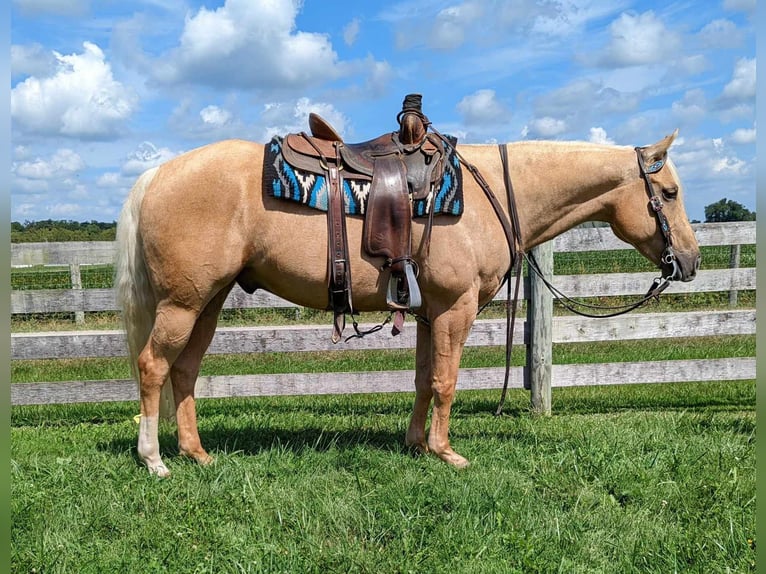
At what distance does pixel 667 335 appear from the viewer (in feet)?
19.6

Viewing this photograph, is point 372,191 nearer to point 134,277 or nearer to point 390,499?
point 134,277

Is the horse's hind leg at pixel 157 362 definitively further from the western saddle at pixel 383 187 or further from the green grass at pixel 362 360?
the green grass at pixel 362 360

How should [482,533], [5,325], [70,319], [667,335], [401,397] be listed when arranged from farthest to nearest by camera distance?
1. [70,319]
2. [401,397]
3. [667,335]
4. [482,533]
5. [5,325]

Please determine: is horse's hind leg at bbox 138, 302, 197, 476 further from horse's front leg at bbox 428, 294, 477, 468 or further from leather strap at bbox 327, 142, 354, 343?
horse's front leg at bbox 428, 294, 477, 468

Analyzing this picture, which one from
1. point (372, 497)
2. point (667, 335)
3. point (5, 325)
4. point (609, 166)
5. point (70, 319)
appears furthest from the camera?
point (70, 319)

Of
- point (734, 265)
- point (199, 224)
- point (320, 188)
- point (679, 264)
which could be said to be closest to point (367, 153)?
point (320, 188)

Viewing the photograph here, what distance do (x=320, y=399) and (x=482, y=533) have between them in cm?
347

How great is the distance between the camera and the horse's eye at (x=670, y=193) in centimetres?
418

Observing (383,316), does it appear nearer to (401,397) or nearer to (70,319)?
(401,397)

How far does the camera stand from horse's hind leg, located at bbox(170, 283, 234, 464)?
4.30m

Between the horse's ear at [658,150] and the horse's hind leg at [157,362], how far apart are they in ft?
10.8

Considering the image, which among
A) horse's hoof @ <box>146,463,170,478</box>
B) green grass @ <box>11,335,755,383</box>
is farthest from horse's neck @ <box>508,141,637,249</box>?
green grass @ <box>11,335,755,383</box>

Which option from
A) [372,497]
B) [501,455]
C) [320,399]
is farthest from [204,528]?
[320,399]

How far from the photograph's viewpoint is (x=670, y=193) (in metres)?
4.20
